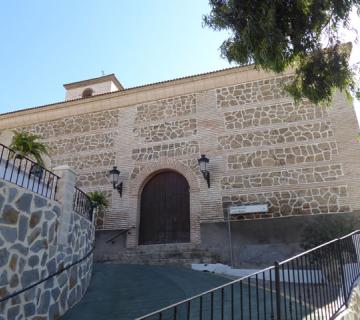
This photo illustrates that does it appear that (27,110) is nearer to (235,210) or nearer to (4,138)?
(4,138)

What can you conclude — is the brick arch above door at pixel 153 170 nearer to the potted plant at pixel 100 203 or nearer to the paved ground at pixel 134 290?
the potted plant at pixel 100 203

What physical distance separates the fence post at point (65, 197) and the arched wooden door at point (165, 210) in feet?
13.3

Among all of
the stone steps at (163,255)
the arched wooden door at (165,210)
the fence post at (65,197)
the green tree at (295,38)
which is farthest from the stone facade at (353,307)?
the arched wooden door at (165,210)

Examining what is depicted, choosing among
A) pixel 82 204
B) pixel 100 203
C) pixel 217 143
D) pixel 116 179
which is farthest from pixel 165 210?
pixel 82 204

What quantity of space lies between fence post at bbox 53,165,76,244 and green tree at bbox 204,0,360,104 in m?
3.78

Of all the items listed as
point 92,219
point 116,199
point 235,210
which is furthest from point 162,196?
point 92,219

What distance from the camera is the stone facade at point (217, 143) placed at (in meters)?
9.91

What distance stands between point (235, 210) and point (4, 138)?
9698 mm

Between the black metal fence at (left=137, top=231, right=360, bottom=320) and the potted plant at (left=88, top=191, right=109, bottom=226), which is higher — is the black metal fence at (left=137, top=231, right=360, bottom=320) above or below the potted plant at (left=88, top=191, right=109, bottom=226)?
below

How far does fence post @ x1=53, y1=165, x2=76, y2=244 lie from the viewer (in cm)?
662

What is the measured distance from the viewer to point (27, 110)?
14.0 meters

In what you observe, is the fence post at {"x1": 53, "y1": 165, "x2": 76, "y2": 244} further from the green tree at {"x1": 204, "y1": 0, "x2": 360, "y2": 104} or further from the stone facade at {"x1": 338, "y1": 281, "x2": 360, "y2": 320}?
the stone facade at {"x1": 338, "y1": 281, "x2": 360, "y2": 320}

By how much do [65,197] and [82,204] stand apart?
3.44ft

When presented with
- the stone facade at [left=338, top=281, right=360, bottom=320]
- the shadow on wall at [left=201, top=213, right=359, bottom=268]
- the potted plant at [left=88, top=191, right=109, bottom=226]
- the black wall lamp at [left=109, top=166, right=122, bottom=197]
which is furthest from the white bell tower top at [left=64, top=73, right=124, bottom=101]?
the stone facade at [left=338, top=281, right=360, bottom=320]
